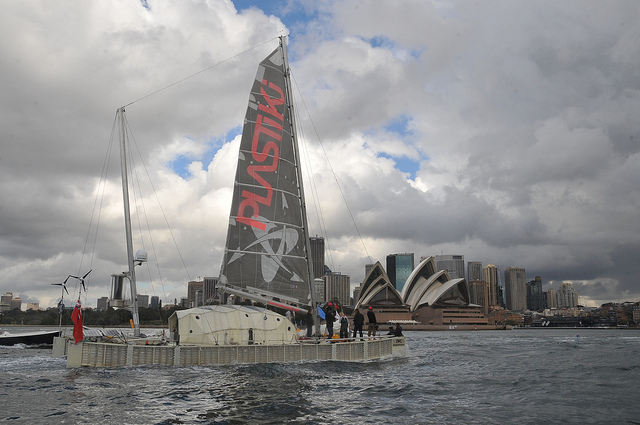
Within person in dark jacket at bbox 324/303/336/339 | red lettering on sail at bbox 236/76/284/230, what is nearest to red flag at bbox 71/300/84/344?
red lettering on sail at bbox 236/76/284/230

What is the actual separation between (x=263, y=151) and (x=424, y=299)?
5601 inches

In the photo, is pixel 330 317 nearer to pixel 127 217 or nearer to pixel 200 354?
pixel 200 354

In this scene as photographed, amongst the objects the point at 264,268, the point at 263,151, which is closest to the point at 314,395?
the point at 264,268

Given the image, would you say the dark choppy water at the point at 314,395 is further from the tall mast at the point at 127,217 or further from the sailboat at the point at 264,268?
the tall mast at the point at 127,217

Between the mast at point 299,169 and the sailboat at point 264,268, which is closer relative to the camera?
the sailboat at point 264,268

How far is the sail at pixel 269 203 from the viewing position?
31203 millimetres

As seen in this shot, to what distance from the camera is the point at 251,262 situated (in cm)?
3109

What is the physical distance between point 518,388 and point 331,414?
10555mm

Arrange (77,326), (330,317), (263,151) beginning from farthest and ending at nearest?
(263,151) < (330,317) < (77,326)

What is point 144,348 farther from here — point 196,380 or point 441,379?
point 441,379

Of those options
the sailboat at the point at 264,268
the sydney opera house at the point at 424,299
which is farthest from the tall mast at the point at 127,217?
the sydney opera house at the point at 424,299

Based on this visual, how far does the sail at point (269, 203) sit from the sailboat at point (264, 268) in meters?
0.06

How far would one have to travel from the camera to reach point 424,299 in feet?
544

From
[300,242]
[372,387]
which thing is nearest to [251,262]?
[300,242]
